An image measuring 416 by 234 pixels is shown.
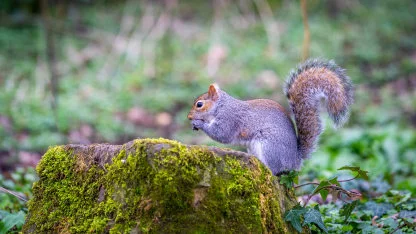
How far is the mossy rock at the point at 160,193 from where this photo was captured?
2340 millimetres

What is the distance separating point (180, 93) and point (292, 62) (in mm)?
2979

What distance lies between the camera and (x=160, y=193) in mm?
2332

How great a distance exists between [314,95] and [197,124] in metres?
0.86

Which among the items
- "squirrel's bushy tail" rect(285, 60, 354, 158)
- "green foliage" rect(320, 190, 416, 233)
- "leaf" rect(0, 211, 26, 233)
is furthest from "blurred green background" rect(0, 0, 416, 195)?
"leaf" rect(0, 211, 26, 233)

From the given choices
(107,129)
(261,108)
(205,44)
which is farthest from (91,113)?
(261,108)

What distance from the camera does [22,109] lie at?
853 centimetres

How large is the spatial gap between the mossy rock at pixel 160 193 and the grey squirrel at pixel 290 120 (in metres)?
0.53

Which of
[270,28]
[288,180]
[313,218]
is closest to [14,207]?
[288,180]

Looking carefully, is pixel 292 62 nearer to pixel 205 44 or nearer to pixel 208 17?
pixel 205 44

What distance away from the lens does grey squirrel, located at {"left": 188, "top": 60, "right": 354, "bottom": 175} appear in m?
3.20

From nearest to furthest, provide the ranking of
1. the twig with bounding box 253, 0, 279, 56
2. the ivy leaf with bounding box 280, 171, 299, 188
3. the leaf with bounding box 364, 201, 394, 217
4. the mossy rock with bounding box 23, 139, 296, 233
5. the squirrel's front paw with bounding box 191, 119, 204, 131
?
the mossy rock with bounding box 23, 139, 296, 233 → the ivy leaf with bounding box 280, 171, 299, 188 → the leaf with bounding box 364, 201, 394, 217 → the squirrel's front paw with bounding box 191, 119, 204, 131 → the twig with bounding box 253, 0, 279, 56

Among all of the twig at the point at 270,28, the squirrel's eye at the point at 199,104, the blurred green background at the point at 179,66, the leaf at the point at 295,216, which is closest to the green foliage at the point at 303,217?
the leaf at the point at 295,216

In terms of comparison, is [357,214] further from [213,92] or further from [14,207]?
[14,207]

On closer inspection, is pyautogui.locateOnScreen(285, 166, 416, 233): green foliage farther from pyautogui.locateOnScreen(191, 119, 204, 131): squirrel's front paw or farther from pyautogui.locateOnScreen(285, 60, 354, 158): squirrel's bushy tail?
pyautogui.locateOnScreen(191, 119, 204, 131): squirrel's front paw
